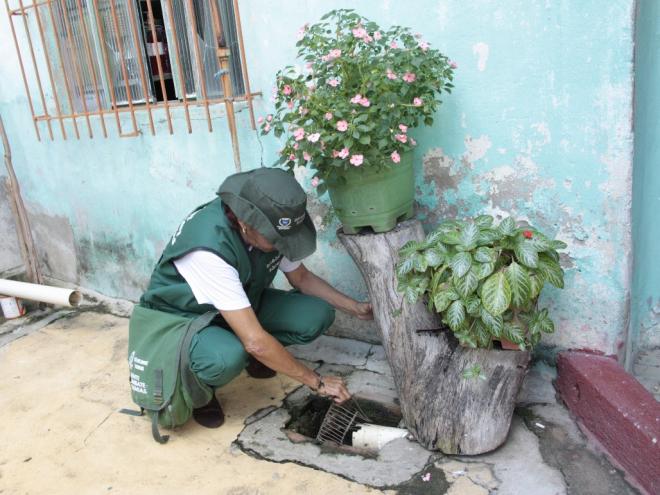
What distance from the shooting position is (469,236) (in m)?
1.95

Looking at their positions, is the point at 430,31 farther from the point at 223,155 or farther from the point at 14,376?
the point at 14,376

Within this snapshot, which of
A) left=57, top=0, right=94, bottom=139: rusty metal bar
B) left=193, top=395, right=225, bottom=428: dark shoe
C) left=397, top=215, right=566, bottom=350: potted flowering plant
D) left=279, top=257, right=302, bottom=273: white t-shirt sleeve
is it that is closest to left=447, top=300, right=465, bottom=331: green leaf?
left=397, top=215, right=566, bottom=350: potted flowering plant

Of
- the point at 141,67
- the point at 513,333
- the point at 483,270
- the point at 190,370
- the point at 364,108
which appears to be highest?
the point at 141,67

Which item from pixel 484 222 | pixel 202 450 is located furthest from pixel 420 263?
pixel 202 450

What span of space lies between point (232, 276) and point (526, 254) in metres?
1.04

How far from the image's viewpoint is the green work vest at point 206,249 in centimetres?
215

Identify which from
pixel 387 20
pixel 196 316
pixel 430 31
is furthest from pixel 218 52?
pixel 196 316

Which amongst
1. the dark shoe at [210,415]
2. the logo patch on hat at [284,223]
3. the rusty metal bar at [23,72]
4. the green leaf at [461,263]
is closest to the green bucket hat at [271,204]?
the logo patch on hat at [284,223]

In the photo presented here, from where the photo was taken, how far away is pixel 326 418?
2.34m

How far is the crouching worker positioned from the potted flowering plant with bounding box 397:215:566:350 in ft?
1.49

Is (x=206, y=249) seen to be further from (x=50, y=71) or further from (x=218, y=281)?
(x=50, y=71)

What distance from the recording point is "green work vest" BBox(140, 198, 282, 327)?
2146 mm

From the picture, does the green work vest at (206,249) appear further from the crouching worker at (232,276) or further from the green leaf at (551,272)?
the green leaf at (551,272)

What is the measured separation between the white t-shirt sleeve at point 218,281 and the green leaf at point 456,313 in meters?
0.75
